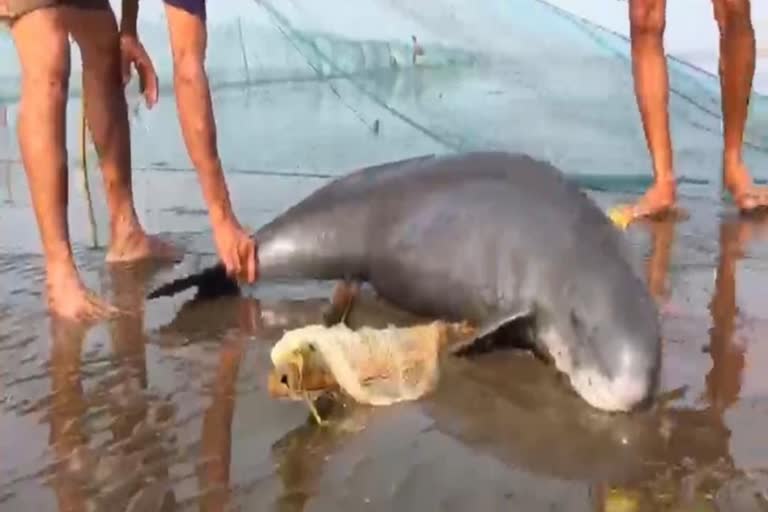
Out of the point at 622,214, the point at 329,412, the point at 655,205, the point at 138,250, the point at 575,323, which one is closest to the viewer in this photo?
the point at 329,412

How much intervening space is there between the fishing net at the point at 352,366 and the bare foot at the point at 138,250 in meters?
1.35

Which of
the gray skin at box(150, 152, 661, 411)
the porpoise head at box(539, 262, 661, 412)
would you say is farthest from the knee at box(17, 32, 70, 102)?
the porpoise head at box(539, 262, 661, 412)

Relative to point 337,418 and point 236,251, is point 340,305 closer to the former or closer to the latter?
point 236,251

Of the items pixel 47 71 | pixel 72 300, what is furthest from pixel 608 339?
pixel 47 71

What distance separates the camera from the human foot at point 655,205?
433 cm

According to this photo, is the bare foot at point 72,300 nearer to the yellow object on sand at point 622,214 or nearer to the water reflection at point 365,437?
the water reflection at point 365,437

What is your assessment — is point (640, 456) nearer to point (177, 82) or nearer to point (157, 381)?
point (157, 381)

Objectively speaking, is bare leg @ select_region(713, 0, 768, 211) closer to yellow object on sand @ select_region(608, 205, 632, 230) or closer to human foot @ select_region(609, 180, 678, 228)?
human foot @ select_region(609, 180, 678, 228)

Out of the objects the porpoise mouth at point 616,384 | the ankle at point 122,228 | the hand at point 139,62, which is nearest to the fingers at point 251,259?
the ankle at point 122,228

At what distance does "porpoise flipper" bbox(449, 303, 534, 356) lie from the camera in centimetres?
248

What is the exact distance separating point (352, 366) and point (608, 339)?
19.6 inches

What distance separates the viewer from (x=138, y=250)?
3.65 meters

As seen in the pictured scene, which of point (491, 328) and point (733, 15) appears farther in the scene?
A: point (733, 15)

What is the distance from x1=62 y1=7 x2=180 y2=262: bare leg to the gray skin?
1.84 feet
